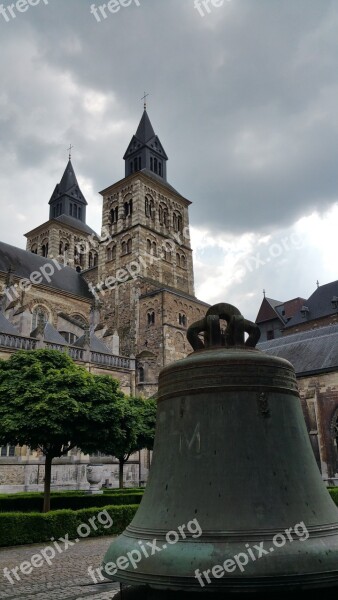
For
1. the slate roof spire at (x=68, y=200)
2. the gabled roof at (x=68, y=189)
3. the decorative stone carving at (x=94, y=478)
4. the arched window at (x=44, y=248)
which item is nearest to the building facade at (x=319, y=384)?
the decorative stone carving at (x=94, y=478)

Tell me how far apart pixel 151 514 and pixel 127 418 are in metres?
14.2

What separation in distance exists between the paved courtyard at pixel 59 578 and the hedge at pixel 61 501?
11.0 ft

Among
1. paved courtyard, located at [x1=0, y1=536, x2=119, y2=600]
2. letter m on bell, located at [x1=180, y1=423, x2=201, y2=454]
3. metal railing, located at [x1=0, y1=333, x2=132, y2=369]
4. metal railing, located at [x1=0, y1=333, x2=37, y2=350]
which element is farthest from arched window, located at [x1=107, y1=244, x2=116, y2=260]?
letter m on bell, located at [x1=180, y1=423, x2=201, y2=454]

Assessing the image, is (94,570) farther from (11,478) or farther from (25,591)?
(11,478)

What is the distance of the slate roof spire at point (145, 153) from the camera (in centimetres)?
5047

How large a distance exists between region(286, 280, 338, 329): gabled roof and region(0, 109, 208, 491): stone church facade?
11.7m

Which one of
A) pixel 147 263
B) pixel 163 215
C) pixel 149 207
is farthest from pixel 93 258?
pixel 147 263

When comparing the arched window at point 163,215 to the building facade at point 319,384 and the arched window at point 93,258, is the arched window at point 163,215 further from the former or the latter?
the building facade at point 319,384

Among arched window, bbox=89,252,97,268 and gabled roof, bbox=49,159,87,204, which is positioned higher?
gabled roof, bbox=49,159,87,204

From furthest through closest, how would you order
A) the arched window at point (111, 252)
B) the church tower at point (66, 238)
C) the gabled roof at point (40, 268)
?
1. the church tower at point (66, 238)
2. the arched window at point (111, 252)
3. the gabled roof at point (40, 268)

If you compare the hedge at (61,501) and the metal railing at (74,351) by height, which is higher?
the metal railing at (74,351)

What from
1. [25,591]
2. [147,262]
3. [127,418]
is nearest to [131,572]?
[25,591]

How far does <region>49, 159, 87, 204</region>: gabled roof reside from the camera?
2488 inches

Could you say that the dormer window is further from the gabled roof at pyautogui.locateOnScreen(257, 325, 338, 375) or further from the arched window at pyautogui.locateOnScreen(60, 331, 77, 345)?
the arched window at pyautogui.locateOnScreen(60, 331, 77, 345)
